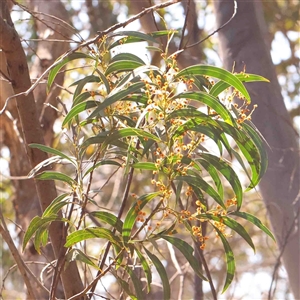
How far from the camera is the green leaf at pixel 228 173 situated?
708 millimetres

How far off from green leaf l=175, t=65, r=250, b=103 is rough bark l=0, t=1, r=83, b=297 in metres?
0.31

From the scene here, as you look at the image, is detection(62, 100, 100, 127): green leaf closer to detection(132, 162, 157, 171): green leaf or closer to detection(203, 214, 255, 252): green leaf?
detection(132, 162, 157, 171): green leaf

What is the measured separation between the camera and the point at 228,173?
2.34 ft

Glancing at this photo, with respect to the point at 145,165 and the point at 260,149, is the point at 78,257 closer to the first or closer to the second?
the point at 145,165

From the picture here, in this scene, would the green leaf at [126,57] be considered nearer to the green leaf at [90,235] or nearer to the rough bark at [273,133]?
the green leaf at [90,235]

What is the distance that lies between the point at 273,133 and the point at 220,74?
2.75ft

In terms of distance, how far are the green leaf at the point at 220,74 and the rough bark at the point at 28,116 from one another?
1.02 feet

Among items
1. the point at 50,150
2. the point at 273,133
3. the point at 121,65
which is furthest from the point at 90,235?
the point at 273,133

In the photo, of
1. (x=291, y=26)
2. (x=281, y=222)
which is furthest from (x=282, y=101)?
(x=291, y=26)

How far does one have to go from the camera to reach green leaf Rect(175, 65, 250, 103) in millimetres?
676

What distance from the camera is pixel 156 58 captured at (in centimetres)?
244

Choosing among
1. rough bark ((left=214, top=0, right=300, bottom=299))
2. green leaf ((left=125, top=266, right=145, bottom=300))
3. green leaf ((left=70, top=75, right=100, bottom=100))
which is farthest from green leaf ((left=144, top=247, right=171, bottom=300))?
rough bark ((left=214, top=0, right=300, bottom=299))

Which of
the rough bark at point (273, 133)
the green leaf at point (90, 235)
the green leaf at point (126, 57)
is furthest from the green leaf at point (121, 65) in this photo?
the rough bark at point (273, 133)

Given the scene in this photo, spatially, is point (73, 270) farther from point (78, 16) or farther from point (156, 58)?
point (78, 16)
